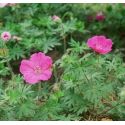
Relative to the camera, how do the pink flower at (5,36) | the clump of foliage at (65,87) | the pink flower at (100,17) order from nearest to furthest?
the clump of foliage at (65,87) → the pink flower at (5,36) → the pink flower at (100,17)

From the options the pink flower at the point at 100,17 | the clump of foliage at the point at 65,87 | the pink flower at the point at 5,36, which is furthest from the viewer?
the pink flower at the point at 100,17

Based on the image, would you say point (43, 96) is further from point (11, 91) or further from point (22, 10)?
point (22, 10)

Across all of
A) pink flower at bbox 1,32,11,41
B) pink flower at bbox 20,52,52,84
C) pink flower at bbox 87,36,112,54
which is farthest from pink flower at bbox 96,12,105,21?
pink flower at bbox 20,52,52,84

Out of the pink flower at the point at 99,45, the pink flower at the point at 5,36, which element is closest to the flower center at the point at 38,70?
the pink flower at the point at 99,45

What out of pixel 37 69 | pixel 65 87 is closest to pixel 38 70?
pixel 37 69

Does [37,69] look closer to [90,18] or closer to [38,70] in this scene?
[38,70]

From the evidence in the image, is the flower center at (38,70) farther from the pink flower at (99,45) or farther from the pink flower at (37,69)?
the pink flower at (99,45)

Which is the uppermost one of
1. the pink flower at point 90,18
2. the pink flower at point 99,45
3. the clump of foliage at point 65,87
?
the pink flower at point 90,18

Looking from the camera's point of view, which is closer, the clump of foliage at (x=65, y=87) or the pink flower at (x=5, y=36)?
the clump of foliage at (x=65, y=87)

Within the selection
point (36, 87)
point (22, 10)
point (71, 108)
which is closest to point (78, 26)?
point (22, 10)
